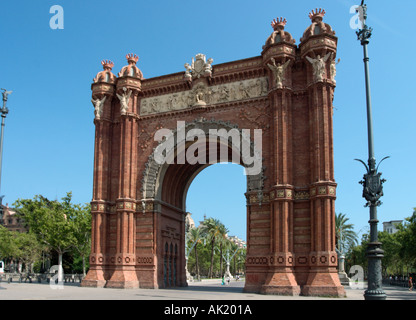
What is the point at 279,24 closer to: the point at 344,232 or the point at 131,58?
the point at 131,58

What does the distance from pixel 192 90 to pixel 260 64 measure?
507 centimetres

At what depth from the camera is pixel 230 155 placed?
3250 cm

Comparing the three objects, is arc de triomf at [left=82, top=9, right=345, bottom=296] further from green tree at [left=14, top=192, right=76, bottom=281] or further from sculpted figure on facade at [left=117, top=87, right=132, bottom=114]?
green tree at [left=14, top=192, right=76, bottom=281]

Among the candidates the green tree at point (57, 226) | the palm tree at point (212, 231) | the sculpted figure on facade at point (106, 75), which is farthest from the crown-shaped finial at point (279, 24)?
the palm tree at point (212, 231)

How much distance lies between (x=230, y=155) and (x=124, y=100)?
8.61m

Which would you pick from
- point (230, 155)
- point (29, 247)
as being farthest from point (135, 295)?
point (29, 247)

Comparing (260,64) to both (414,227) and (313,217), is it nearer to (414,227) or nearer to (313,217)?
(313,217)

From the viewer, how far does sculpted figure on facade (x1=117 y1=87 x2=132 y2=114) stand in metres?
31.1

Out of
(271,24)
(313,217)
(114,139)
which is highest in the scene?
(271,24)

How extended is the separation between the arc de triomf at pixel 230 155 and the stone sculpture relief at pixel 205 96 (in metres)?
0.07

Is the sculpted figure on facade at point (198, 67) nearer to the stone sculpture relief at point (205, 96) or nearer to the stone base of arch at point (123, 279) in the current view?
the stone sculpture relief at point (205, 96)

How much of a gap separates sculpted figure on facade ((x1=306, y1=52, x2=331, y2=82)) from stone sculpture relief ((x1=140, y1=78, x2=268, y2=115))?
337 cm
